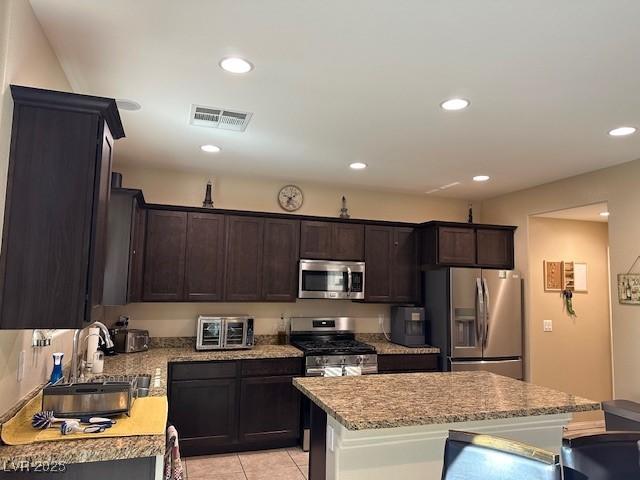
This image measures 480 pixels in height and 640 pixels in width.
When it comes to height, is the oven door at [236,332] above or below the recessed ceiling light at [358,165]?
below

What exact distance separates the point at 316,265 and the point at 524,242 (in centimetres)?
238

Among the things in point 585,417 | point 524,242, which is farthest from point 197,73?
point 585,417

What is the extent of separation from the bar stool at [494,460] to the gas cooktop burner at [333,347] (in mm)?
2779

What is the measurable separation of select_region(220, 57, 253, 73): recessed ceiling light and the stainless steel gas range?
279 cm

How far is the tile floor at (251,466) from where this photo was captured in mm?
3688

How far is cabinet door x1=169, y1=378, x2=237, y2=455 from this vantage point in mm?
3992

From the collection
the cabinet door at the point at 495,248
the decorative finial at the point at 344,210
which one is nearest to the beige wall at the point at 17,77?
the decorative finial at the point at 344,210

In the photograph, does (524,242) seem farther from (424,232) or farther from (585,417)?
(585,417)

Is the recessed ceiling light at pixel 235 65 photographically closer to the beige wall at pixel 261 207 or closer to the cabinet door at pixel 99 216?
the cabinet door at pixel 99 216

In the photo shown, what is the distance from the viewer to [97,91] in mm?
2777

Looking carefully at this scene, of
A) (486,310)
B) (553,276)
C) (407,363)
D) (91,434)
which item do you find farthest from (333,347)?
(91,434)

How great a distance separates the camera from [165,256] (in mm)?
4395

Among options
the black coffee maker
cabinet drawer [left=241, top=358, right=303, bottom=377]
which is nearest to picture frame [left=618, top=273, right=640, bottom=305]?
the black coffee maker

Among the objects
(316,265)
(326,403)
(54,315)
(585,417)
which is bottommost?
(585,417)
